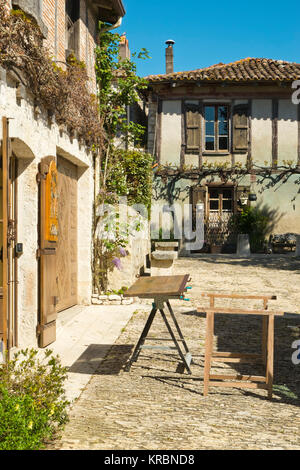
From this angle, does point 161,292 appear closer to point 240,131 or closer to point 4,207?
point 4,207

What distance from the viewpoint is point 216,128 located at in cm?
1595

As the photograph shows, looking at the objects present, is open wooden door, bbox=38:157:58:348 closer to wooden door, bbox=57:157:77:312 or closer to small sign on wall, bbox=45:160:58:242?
small sign on wall, bbox=45:160:58:242

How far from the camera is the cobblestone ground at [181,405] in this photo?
→ 117 inches

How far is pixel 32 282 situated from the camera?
514 centimetres

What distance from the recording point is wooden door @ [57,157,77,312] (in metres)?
6.89

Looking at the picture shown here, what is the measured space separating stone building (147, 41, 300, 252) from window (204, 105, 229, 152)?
7 cm

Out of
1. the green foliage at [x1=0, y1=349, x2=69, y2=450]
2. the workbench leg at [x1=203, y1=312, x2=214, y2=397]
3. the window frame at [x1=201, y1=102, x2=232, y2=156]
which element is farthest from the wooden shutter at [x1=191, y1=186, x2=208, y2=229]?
the green foliage at [x1=0, y1=349, x2=69, y2=450]

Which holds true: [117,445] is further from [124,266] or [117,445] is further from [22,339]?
[124,266]

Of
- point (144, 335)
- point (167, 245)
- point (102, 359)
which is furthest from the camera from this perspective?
point (167, 245)

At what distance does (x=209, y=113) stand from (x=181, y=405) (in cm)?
1349

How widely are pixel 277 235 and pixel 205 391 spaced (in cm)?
1193

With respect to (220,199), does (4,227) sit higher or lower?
lower

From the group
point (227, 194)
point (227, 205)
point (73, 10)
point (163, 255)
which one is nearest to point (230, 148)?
point (227, 194)
